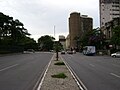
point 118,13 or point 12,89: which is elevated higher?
point 118,13

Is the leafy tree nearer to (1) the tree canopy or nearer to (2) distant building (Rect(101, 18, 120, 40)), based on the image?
(1) the tree canopy

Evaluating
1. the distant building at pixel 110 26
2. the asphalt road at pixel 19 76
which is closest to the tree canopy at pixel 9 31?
the distant building at pixel 110 26

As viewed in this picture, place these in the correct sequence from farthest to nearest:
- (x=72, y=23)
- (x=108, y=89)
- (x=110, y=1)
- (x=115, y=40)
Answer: (x=72, y=23)
(x=110, y=1)
(x=115, y=40)
(x=108, y=89)

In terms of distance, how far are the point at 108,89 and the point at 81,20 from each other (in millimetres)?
175159

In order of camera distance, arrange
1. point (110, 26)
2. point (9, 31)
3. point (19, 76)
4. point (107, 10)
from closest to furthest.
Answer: point (19, 76), point (110, 26), point (9, 31), point (107, 10)

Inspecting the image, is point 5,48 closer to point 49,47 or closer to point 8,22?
point 8,22

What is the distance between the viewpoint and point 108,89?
42.3 feet

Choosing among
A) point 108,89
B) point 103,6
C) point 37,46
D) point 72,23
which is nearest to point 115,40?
point 108,89

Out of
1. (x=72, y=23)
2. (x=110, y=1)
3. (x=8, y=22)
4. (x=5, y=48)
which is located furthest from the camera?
(x=72, y=23)

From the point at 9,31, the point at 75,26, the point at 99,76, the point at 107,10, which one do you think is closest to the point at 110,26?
the point at 9,31

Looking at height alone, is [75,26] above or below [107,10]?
below

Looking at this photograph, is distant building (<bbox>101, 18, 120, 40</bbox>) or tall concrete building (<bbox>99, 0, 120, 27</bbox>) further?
tall concrete building (<bbox>99, 0, 120, 27</bbox>)

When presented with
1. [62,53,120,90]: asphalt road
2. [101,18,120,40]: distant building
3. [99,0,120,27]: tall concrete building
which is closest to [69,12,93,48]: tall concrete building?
[99,0,120,27]: tall concrete building

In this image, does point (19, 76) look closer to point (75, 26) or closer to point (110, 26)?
point (110, 26)
